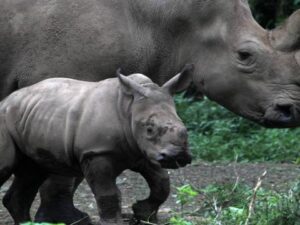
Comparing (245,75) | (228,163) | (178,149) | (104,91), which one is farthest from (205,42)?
(228,163)

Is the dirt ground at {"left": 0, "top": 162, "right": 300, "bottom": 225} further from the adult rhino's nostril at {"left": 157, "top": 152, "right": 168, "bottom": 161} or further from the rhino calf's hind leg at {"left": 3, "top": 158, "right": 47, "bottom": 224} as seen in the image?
the adult rhino's nostril at {"left": 157, "top": 152, "right": 168, "bottom": 161}

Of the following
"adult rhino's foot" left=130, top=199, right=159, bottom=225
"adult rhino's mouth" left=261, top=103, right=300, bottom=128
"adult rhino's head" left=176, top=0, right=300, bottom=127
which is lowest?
"adult rhino's foot" left=130, top=199, right=159, bottom=225

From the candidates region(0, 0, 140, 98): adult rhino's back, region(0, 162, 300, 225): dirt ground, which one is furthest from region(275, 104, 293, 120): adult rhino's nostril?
region(0, 162, 300, 225): dirt ground

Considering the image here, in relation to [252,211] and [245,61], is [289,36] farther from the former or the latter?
[252,211]

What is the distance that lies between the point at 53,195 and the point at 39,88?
2.74ft

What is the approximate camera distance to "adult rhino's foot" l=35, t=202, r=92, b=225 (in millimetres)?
6648

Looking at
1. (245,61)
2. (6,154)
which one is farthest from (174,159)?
(245,61)

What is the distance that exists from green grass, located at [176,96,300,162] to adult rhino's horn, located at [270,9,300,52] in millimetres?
3952

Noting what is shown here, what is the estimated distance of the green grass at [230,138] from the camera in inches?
464

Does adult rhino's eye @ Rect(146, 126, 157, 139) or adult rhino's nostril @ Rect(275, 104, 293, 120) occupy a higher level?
adult rhino's eye @ Rect(146, 126, 157, 139)

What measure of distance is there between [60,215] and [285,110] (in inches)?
59.3

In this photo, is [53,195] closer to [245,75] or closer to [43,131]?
[43,131]

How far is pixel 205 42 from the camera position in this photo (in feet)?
22.7

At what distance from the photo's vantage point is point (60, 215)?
6672 millimetres
